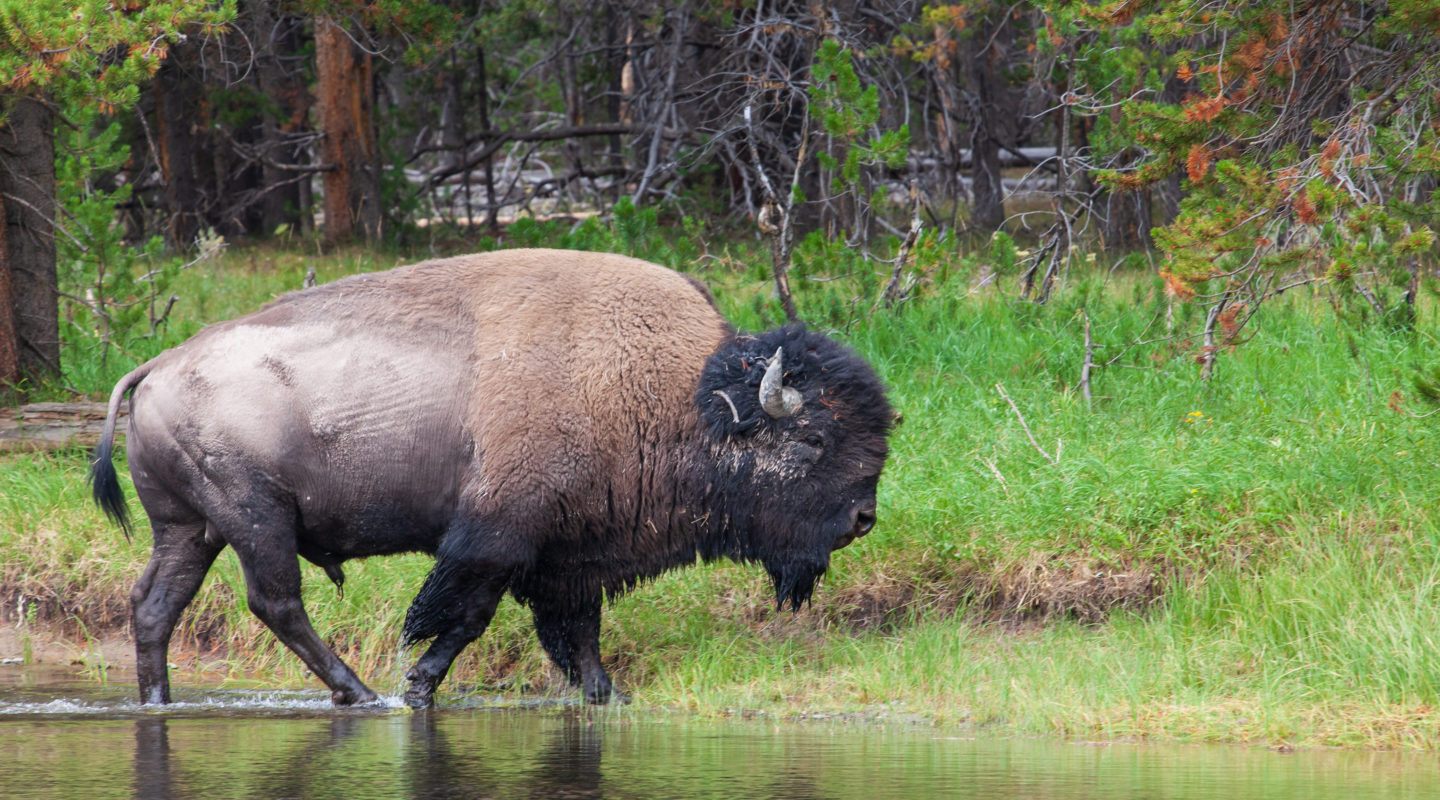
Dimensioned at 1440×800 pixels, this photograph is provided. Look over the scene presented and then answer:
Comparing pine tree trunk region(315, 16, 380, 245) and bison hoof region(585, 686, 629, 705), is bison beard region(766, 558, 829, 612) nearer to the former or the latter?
bison hoof region(585, 686, 629, 705)

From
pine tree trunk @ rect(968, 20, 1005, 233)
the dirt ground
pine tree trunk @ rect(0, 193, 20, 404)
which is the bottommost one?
the dirt ground

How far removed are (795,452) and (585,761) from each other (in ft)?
6.22

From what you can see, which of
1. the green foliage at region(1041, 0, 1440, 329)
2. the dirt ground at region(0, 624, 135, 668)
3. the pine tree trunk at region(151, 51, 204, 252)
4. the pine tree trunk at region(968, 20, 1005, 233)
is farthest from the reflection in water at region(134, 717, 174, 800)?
the pine tree trunk at region(151, 51, 204, 252)

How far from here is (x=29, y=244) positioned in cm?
980

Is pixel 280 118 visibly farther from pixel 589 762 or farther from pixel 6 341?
pixel 589 762

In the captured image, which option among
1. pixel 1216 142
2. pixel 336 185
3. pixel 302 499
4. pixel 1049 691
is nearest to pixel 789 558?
pixel 1049 691

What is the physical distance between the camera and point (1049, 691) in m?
6.07

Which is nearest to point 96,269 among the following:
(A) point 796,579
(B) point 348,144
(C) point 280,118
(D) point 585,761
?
(B) point 348,144

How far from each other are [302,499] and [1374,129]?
16.4ft

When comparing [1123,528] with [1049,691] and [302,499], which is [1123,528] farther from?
[302,499]

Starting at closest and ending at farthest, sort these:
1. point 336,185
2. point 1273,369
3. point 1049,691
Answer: point 1049,691 → point 1273,369 → point 336,185

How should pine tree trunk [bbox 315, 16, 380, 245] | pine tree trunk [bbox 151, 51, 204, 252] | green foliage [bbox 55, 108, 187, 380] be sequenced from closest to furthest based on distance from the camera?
green foliage [bbox 55, 108, 187, 380]
pine tree trunk [bbox 315, 16, 380, 245]
pine tree trunk [bbox 151, 51, 204, 252]

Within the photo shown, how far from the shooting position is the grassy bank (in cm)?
599

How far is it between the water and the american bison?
58 centimetres
